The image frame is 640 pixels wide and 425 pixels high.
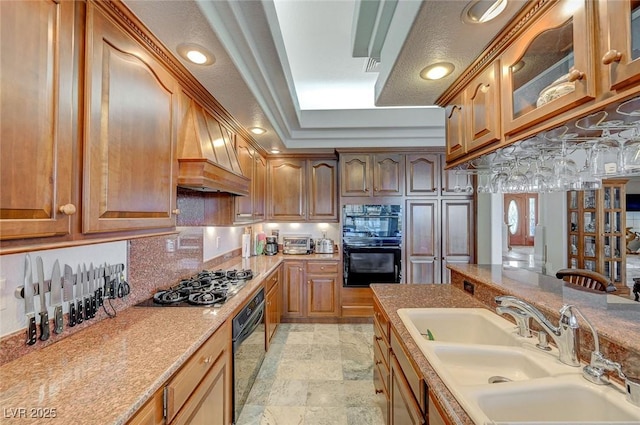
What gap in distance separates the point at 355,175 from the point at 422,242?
4.23 ft

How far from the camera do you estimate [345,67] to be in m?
2.62

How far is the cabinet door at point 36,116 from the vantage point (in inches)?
30.6

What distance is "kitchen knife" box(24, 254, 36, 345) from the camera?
1102 mm

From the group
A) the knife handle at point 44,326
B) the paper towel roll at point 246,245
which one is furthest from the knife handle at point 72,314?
the paper towel roll at point 246,245

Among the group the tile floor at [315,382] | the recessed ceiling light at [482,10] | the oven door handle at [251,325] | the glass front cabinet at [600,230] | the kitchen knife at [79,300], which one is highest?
the recessed ceiling light at [482,10]

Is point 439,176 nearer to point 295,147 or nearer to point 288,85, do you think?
point 295,147

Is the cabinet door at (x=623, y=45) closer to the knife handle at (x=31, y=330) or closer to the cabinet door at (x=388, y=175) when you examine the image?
the knife handle at (x=31, y=330)

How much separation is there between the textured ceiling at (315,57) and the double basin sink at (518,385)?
55.8 inches

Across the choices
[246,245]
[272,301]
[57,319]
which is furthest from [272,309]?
[57,319]

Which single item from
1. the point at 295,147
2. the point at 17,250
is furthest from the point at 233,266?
the point at 17,250

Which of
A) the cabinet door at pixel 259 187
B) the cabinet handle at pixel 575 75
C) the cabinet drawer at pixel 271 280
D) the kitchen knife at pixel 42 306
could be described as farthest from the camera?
the cabinet door at pixel 259 187

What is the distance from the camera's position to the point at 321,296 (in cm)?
377

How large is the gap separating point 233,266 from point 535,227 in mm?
2972

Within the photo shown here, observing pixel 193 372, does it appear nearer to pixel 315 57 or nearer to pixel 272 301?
pixel 272 301
